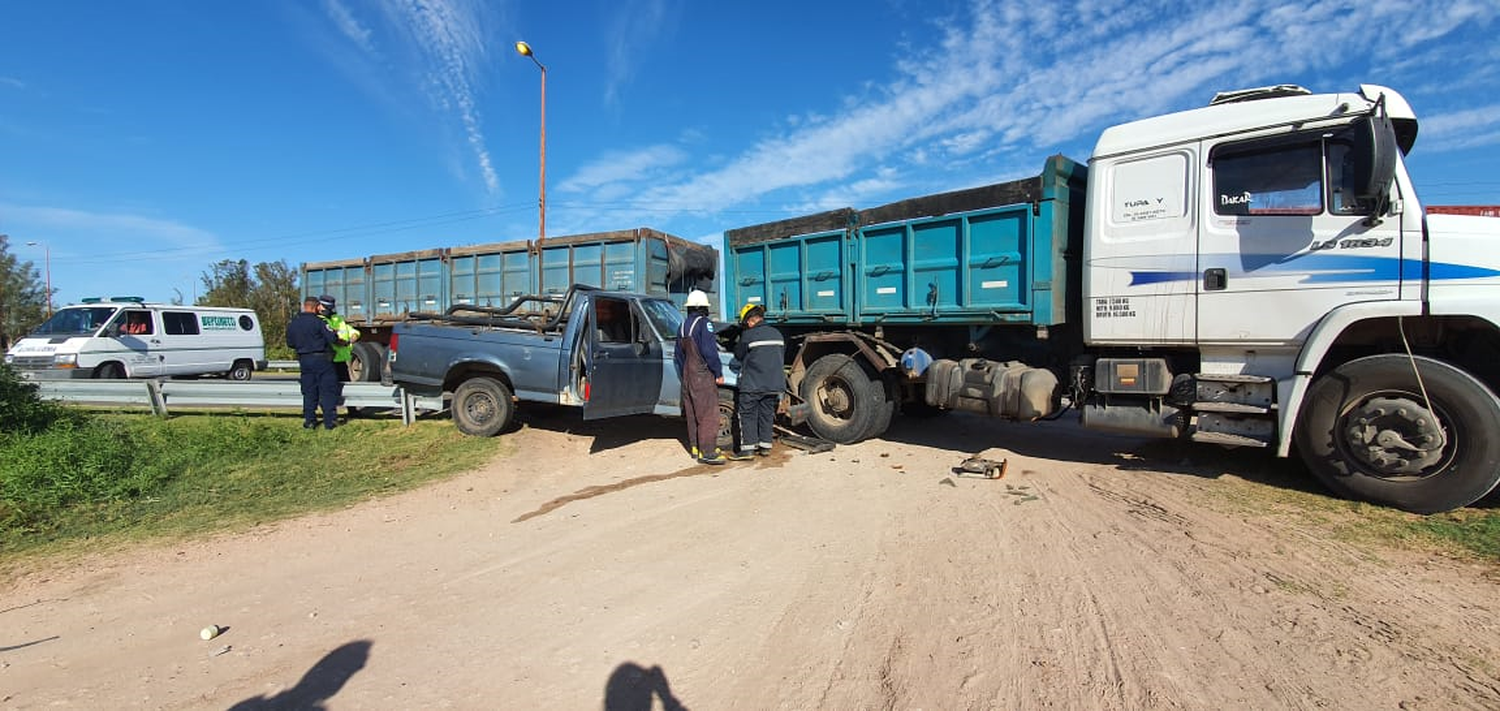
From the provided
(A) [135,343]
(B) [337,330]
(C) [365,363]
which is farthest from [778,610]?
(A) [135,343]

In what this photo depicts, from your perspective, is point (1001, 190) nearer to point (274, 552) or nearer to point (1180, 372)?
point (1180, 372)

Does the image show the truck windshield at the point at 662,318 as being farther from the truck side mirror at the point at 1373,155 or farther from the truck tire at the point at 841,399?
the truck side mirror at the point at 1373,155

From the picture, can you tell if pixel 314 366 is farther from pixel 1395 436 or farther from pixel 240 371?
pixel 1395 436

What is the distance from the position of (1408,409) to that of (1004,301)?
8.87 ft

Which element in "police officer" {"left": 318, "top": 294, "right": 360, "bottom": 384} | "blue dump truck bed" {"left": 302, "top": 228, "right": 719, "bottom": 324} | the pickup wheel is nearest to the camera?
the pickup wheel

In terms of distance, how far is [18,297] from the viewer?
35.8 metres

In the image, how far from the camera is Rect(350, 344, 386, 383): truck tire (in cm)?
1188

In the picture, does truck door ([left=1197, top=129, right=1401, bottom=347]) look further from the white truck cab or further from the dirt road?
the dirt road

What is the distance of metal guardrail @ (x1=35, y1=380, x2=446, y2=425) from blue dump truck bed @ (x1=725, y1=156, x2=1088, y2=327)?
4.33 metres

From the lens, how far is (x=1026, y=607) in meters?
3.07

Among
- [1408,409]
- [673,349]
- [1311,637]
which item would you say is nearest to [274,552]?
[673,349]

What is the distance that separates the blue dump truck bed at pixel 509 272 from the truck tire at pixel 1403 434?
25.1ft

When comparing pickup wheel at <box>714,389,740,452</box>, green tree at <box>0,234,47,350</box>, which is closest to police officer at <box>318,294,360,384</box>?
pickup wheel at <box>714,389,740,452</box>

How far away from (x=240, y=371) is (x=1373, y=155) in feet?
60.8
